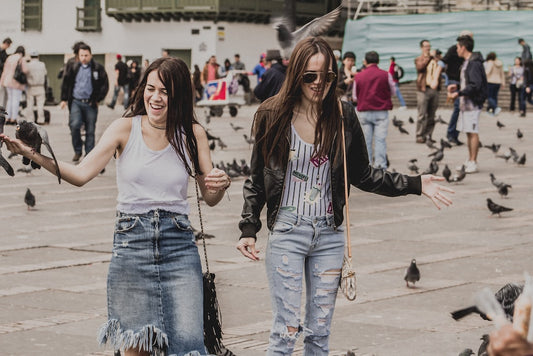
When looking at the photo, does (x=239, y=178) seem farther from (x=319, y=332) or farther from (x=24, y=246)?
(x=319, y=332)

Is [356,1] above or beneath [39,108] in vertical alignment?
above

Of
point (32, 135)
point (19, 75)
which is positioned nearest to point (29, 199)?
point (32, 135)

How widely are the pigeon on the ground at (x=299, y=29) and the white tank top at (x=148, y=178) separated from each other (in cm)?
763

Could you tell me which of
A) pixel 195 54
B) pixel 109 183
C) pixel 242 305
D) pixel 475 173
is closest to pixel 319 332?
pixel 242 305

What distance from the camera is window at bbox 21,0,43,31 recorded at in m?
53.1

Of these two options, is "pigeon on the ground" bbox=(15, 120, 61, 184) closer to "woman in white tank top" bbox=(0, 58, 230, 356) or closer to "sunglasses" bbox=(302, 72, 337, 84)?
"woman in white tank top" bbox=(0, 58, 230, 356)

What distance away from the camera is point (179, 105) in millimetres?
4570

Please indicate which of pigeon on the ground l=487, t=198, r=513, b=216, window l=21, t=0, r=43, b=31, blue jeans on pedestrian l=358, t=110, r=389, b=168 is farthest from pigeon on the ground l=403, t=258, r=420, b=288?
window l=21, t=0, r=43, b=31

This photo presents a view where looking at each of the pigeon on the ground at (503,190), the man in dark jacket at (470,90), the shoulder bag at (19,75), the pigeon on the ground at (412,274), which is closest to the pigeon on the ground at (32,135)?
the pigeon on the ground at (412,274)

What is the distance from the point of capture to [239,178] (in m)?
16.6

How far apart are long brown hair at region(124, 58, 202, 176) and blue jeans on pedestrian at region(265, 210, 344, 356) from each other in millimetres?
469

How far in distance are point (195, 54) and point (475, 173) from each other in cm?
3262

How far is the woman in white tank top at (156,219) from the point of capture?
4449mm

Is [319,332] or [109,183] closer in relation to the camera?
[319,332]
